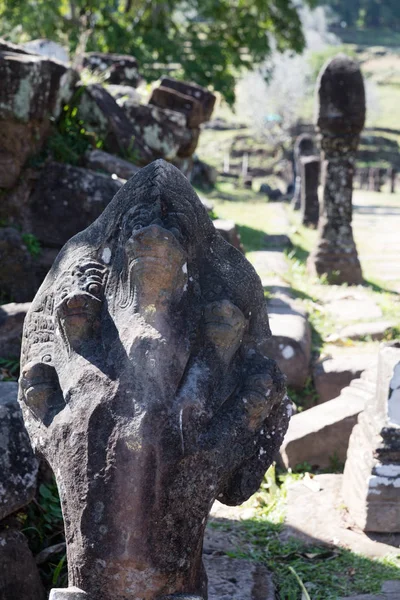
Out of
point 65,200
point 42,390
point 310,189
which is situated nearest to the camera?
point 42,390

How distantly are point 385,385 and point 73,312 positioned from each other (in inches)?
87.5

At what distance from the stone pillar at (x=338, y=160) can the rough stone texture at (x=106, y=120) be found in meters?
2.68

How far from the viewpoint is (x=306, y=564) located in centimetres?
357

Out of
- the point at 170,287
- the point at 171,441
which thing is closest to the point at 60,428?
the point at 171,441

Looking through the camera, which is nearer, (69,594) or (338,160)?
(69,594)

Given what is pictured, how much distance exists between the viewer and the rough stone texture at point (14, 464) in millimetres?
3031

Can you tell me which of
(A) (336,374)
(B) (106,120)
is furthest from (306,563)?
(B) (106,120)

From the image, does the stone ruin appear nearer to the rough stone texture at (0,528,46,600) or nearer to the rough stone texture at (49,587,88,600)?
the rough stone texture at (0,528,46,600)

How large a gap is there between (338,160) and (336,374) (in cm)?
368

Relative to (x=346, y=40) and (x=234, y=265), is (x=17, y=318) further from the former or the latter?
(x=346, y=40)

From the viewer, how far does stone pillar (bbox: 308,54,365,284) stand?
340 inches

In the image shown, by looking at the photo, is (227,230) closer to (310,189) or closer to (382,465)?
(382,465)

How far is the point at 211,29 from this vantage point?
20156mm

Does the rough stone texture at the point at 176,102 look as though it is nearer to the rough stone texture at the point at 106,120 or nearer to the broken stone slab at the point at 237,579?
the rough stone texture at the point at 106,120
